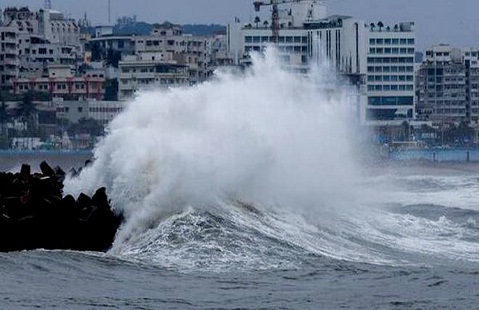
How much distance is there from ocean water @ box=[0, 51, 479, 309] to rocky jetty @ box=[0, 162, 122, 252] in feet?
1.38

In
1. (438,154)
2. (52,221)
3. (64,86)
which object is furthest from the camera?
(64,86)

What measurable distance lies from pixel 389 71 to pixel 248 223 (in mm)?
89350

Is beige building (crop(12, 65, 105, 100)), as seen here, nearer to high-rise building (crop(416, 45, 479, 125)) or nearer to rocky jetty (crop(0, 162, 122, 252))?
high-rise building (crop(416, 45, 479, 125))

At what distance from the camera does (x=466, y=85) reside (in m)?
127

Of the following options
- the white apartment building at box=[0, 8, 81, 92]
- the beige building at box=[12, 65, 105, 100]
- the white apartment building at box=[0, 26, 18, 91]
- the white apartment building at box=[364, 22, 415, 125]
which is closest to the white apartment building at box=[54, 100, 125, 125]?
the beige building at box=[12, 65, 105, 100]

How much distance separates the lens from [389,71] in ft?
381

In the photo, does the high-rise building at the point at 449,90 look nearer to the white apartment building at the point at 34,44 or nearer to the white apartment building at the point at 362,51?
the white apartment building at the point at 362,51

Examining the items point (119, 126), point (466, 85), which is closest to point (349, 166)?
point (119, 126)

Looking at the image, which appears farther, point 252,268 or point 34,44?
point 34,44

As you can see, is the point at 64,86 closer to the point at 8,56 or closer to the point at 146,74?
the point at 8,56

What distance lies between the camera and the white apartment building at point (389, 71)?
115250mm

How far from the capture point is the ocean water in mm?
20516

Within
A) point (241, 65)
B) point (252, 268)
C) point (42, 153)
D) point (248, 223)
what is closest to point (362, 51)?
point (241, 65)

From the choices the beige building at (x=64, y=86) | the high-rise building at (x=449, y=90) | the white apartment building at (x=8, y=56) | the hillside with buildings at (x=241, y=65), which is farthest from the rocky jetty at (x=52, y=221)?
the high-rise building at (x=449, y=90)
